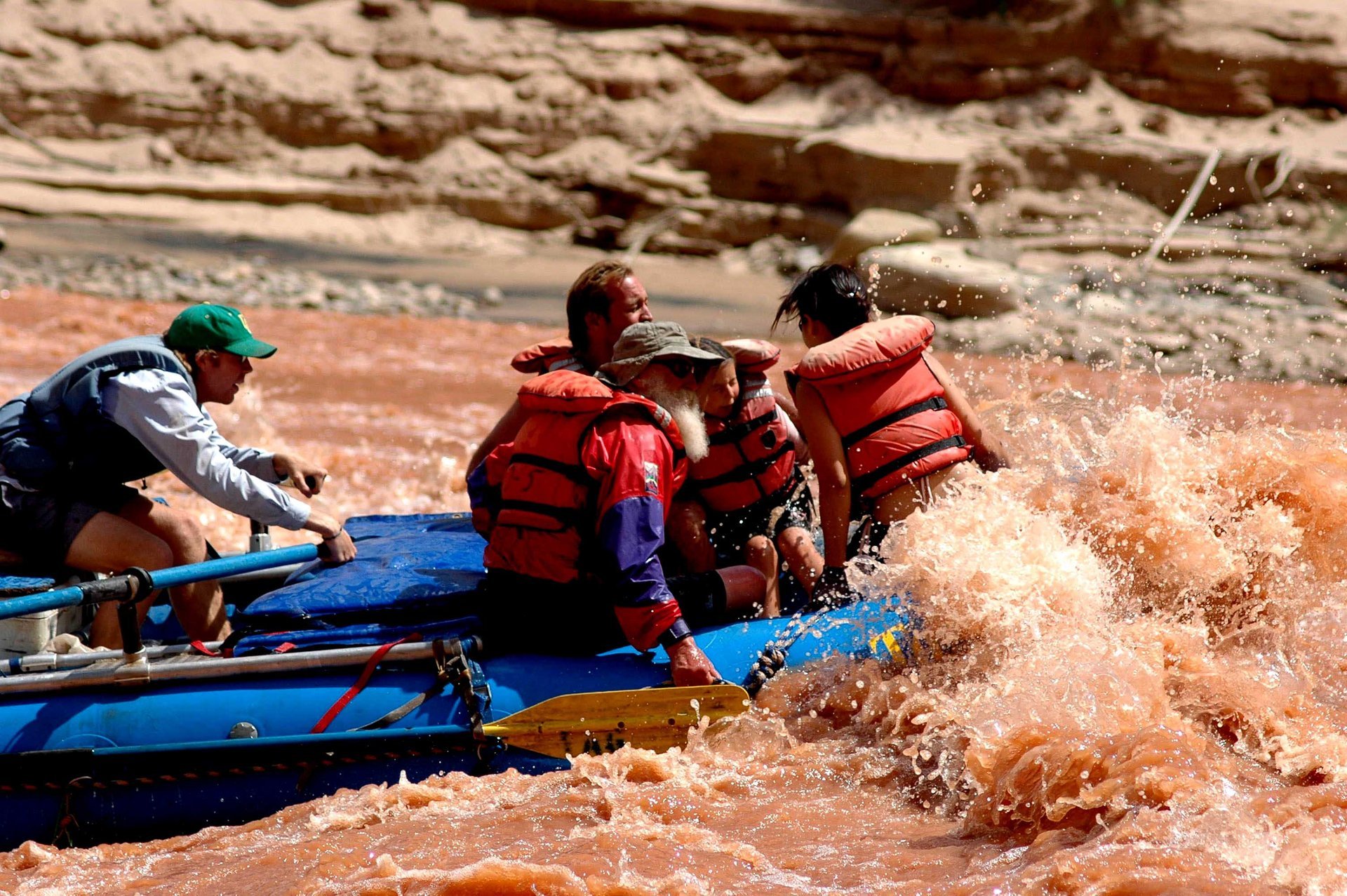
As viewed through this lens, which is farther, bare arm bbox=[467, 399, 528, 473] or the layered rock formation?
the layered rock formation

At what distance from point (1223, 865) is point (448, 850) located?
6.20 ft

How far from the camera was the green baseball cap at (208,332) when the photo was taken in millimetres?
4254

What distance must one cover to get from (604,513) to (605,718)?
23.0 inches

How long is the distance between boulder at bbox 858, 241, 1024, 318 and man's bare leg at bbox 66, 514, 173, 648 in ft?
31.8

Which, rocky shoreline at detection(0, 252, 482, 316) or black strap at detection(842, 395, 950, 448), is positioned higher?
black strap at detection(842, 395, 950, 448)

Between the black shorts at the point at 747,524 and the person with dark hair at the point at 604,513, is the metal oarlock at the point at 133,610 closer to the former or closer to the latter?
the person with dark hair at the point at 604,513

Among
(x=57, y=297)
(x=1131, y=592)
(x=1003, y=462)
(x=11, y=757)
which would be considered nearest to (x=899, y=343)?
(x=1003, y=462)

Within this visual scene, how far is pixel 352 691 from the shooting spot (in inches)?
152

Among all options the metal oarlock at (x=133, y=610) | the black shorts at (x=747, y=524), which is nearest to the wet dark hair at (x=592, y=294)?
the black shorts at (x=747, y=524)

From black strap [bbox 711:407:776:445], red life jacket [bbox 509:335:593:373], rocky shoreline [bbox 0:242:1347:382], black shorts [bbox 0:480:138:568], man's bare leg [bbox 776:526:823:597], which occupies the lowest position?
rocky shoreline [bbox 0:242:1347:382]

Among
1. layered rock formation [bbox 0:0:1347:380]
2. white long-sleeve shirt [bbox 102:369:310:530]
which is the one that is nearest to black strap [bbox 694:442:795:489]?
white long-sleeve shirt [bbox 102:369:310:530]

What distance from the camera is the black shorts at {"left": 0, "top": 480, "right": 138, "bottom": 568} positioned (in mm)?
4145

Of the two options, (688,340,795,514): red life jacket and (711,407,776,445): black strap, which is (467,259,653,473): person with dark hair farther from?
(711,407,776,445): black strap

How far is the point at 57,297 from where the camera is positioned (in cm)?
1384
